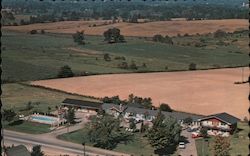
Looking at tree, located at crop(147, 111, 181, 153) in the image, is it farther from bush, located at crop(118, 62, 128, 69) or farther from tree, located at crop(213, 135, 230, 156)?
bush, located at crop(118, 62, 128, 69)

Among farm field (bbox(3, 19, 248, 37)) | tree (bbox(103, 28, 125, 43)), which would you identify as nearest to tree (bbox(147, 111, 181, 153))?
tree (bbox(103, 28, 125, 43))

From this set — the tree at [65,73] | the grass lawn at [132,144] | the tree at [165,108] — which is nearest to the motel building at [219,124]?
the grass lawn at [132,144]

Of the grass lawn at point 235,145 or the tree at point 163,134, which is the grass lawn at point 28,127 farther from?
the grass lawn at point 235,145

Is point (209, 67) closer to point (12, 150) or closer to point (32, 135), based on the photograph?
point (32, 135)

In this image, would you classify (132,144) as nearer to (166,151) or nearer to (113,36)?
(166,151)

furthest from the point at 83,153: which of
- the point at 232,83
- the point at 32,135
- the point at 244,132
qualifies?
the point at 232,83

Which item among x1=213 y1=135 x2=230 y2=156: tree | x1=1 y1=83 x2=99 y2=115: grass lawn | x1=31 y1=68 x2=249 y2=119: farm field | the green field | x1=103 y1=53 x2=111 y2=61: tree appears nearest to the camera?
x1=213 y1=135 x2=230 y2=156: tree

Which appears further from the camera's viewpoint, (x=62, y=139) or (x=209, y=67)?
(x=209, y=67)
